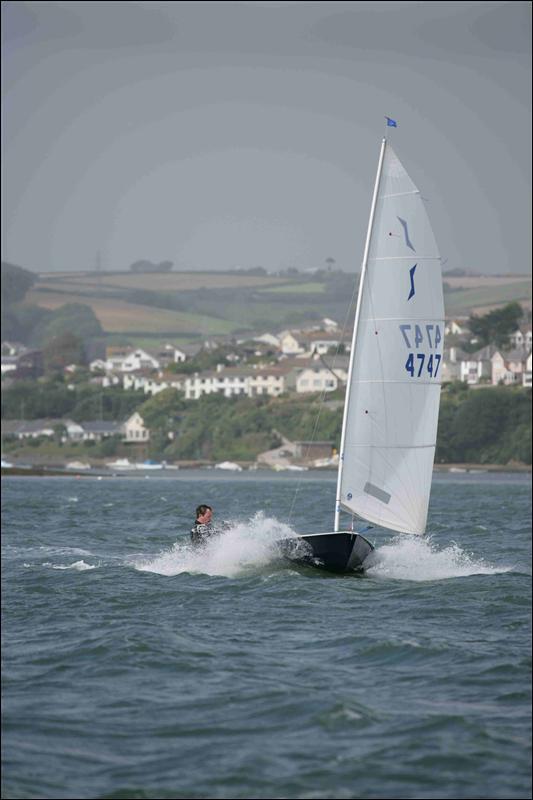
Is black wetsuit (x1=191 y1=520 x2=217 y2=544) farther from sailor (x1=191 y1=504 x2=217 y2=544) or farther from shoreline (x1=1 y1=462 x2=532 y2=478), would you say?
shoreline (x1=1 y1=462 x2=532 y2=478)

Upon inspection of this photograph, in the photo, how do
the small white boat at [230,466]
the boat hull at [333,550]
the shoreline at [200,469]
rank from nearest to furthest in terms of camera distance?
1. the boat hull at [333,550]
2. the shoreline at [200,469]
3. the small white boat at [230,466]

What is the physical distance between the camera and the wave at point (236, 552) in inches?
1208

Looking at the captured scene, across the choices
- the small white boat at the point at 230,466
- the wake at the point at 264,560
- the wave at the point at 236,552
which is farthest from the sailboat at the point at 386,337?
the small white boat at the point at 230,466

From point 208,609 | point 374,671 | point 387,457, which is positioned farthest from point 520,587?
point 374,671

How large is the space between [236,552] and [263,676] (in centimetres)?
1149

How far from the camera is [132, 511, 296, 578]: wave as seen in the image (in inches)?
1208

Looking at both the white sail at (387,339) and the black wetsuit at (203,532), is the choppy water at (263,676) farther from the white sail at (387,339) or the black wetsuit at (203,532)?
the white sail at (387,339)

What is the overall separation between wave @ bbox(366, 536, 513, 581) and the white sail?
949mm

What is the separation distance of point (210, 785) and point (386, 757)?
194 centimetres

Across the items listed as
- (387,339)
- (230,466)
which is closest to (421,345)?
(387,339)

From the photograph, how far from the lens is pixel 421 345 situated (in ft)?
99.9

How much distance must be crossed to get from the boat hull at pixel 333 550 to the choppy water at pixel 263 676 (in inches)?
11.2

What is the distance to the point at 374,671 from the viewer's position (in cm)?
2020

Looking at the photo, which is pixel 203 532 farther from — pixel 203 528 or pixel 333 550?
pixel 333 550
